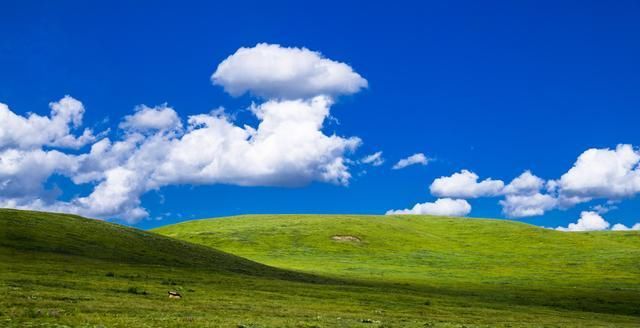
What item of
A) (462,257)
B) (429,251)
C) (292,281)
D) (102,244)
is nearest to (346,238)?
(429,251)

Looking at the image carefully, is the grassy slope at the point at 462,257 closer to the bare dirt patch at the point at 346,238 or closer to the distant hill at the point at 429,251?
the distant hill at the point at 429,251

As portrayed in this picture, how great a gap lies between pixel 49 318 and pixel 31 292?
1067 centimetres

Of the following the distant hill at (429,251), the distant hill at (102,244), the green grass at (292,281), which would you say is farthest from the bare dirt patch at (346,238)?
the distant hill at (102,244)

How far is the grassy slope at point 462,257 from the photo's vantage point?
79875 millimetres

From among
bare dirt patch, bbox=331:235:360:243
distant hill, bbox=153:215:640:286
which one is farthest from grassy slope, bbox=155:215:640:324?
bare dirt patch, bbox=331:235:360:243

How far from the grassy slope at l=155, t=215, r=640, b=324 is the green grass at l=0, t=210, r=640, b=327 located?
0.49 meters

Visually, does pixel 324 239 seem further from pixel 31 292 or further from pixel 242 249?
pixel 31 292

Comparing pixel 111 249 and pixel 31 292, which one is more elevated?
pixel 111 249

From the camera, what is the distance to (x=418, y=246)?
159750mm

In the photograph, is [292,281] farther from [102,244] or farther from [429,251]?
[429,251]

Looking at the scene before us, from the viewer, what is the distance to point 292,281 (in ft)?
234

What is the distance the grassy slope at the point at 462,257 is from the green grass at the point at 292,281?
49 centimetres

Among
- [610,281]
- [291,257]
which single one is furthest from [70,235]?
[610,281]

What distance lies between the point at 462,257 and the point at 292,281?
7941 centimetres
